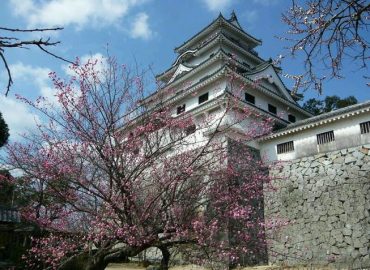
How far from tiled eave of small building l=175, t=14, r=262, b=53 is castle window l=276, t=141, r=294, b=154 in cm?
1095

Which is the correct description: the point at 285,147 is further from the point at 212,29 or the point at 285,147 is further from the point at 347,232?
the point at 212,29

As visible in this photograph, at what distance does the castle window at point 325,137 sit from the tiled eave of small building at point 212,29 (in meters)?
11.8

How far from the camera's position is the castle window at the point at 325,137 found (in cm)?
1573

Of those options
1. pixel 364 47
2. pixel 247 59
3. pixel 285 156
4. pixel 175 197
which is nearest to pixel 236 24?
pixel 247 59

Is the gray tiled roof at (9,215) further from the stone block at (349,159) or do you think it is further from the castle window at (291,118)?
the castle window at (291,118)

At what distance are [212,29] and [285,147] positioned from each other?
1162 cm

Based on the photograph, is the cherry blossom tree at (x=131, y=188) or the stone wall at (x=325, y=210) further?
the stone wall at (x=325, y=210)

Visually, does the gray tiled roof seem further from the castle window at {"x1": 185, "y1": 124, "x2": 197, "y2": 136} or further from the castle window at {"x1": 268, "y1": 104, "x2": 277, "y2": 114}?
the castle window at {"x1": 268, "y1": 104, "x2": 277, "y2": 114}

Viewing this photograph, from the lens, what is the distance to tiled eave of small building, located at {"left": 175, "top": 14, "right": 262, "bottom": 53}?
24203 millimetres

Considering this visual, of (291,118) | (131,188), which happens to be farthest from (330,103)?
(131,188)

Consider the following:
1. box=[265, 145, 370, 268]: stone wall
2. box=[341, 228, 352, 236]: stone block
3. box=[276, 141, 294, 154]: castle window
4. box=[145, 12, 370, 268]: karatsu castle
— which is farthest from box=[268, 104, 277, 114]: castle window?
box=[341, 228, 352, 236]: stone block

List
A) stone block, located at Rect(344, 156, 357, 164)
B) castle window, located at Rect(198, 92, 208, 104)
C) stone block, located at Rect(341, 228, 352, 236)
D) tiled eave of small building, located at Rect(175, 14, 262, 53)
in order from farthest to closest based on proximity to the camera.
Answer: tiled eave of small building, located at Rect(175, 14, 262, 53) < castle window, located at Rect(198, 92, 208, 104) < stone block, located at Rect(344, 156, 357, 164) < stone block, located at Rect(341, 228, 352, 236)

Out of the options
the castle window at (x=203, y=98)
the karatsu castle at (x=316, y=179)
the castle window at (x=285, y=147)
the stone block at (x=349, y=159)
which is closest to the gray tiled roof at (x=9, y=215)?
the karatsu castle at (x=316, y=179)

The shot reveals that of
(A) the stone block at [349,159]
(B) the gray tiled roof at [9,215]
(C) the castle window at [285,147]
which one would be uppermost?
(C) the castle window at [285,147]
